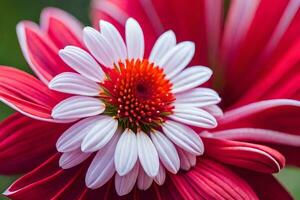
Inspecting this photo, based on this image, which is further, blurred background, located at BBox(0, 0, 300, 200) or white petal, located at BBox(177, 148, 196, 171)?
blurred background, located at BBox(0, 0, 300, 200)

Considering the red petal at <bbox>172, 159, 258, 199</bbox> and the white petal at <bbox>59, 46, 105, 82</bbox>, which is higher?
the white petal at <bbox>59, 46, 105, 82</bbox>

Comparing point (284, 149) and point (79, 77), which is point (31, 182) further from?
point (284, 149)

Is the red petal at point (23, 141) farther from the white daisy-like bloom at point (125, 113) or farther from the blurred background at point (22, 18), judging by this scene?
the blurred background at point (22, 18)

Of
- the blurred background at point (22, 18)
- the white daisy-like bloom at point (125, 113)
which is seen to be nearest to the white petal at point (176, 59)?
the white daisy-like bloom at point (125, 113)

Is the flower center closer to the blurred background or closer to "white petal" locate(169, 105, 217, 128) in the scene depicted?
"white petal" locate(169, 105, 217, 128)

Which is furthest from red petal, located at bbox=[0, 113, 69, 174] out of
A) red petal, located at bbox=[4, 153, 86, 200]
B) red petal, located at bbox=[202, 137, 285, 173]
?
red petal, located at bbox=[202, 137, 285, 173]

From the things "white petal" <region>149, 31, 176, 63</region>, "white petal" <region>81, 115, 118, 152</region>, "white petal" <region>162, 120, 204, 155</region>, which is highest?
"white petal" <region>149, 31, 176, 63</region>
